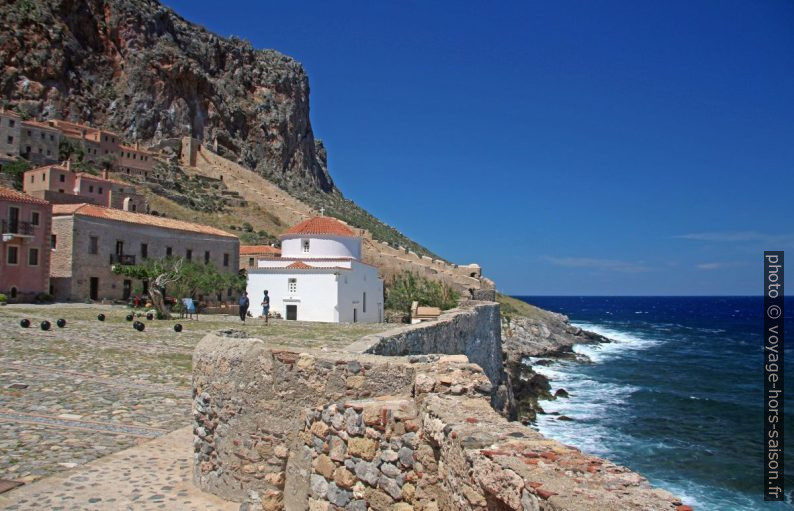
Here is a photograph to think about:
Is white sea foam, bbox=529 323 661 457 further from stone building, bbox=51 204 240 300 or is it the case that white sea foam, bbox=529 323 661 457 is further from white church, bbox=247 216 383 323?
stone building, bbox=51 204 240 300

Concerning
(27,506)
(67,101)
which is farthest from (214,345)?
(67,101)

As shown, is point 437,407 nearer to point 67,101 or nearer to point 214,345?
point 214,345

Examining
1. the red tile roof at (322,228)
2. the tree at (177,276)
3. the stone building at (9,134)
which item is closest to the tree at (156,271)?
the tree at (177,276)

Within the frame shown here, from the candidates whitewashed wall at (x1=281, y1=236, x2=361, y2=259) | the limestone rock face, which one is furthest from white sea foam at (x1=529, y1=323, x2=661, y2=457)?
the limestone rock face

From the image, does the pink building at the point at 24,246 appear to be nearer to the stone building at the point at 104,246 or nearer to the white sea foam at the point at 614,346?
the stone building at the point at 104,246

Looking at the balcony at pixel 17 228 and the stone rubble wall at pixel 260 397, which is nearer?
the stone rubble wall at pixel 260 397

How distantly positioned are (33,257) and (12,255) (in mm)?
855

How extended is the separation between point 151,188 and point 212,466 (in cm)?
5791

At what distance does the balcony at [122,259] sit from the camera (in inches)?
1261

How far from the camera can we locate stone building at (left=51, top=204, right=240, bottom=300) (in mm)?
30281

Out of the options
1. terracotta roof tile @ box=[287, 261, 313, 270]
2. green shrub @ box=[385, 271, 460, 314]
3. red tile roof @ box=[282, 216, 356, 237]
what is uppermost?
red tile roof @ box=[282, 216, 356, 237]

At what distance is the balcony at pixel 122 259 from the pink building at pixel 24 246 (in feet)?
11.0

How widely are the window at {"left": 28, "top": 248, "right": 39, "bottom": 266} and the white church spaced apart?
9.93 metres

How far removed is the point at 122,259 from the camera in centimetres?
3234
